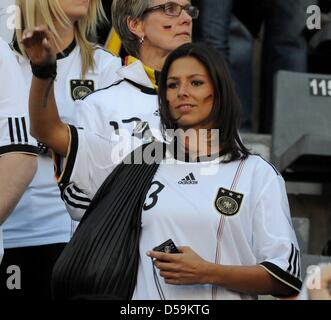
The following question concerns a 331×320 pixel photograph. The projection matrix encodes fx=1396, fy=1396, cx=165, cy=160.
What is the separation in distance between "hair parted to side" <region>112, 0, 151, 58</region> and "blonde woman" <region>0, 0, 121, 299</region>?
112 mm

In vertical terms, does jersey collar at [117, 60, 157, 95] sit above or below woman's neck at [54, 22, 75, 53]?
below

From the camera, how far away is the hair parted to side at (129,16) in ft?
18.6

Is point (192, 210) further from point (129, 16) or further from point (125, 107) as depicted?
point (129, 16)

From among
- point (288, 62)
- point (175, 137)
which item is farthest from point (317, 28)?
point (175, 137)

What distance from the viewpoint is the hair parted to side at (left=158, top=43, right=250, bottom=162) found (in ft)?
15.9

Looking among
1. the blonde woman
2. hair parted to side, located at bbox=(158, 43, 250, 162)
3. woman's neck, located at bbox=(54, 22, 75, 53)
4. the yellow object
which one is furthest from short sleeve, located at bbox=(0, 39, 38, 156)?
the yellow object

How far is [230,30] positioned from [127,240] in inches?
105

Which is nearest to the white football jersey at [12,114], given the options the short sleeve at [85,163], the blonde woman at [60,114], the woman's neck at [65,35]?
the short sleeve at [85,163]

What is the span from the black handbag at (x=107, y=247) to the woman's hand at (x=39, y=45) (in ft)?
1.68

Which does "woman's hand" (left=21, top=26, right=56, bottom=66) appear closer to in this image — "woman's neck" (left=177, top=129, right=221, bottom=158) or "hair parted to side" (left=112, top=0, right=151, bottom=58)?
"woman's neck" (left=177, top=129, right=221, bottom=158)

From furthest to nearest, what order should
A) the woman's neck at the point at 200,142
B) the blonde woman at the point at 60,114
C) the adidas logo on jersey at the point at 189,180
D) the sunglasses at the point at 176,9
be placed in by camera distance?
the sunglasses at the point at 176,9
the blonde woman at the point at 60,114
the woman's neck at the point at 200,142
the adidas logo on jersey at the point at 189,180

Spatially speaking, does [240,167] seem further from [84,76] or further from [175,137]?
[84,76]

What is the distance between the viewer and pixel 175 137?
4.90 meters

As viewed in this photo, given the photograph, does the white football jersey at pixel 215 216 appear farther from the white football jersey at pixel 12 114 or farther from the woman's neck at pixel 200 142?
the white football jersey at pixel 12 114
